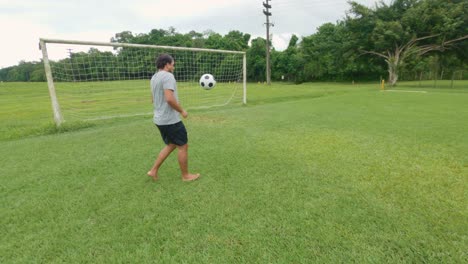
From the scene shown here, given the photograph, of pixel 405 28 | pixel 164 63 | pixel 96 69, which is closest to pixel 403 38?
pixel 405 28

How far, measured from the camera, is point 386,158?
12.3 feet

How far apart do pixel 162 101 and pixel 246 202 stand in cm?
149

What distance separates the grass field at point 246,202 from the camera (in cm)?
193

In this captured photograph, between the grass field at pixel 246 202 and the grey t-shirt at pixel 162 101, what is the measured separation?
2.72 ft

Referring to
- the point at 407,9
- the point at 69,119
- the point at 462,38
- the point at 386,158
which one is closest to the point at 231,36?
the point at 407,9

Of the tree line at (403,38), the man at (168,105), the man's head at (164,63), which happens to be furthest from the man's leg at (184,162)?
the tree line at (403,38)

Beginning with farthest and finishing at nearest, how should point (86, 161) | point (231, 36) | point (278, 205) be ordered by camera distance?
point (231, 36) < point (86, 161) < point (278, 205)

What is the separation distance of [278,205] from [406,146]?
3.17 m

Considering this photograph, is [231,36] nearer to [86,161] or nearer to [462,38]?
[462,38]

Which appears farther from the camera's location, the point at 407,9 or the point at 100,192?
the point at 407,9

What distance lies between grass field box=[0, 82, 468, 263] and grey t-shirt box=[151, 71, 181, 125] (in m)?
0.83

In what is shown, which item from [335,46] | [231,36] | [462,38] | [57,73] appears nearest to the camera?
[57,73]

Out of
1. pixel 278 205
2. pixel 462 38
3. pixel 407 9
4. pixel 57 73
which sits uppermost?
pixel 407 9

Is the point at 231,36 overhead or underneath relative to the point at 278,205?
overhead
